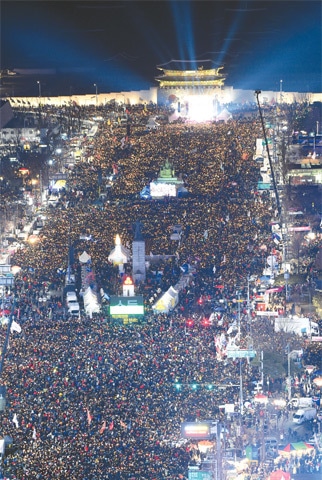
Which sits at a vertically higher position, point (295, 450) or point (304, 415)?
point (304, 415)

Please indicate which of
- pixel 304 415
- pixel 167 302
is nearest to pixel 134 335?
pixel 167 302

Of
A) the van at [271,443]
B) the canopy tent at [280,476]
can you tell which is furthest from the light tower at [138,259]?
the canopy tent at [280,476]

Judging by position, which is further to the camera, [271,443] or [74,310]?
[74,310]

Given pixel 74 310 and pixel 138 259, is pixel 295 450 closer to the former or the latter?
pixel 74 310

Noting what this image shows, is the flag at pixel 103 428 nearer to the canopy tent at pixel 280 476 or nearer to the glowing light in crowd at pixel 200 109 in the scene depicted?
the canopy tent at pixel 280 476

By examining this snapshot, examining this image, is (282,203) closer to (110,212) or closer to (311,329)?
(110,212)

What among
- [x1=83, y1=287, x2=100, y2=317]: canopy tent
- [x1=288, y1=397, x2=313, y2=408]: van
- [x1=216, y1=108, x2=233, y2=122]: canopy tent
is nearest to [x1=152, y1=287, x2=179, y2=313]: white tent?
[x1=83, y1=287, x2=100, y2=317]: canopy tent
